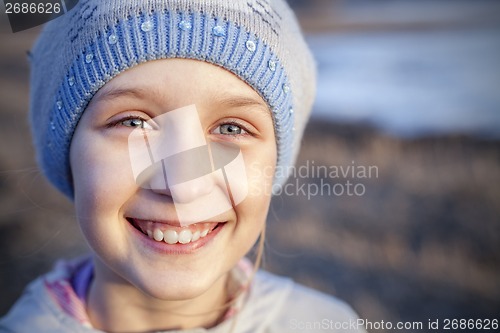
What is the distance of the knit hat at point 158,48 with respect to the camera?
2.91 ft

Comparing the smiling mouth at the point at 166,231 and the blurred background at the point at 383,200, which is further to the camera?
the blurred background at the point at 383,200

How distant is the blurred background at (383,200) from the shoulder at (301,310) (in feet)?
0.70

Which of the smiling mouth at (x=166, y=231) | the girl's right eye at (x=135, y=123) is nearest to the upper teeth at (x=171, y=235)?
the smiling mouth at (x=166, y=231)

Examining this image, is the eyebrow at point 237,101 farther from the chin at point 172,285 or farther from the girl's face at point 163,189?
the chin at point 172,285

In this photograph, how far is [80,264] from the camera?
122 cm

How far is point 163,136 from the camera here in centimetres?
88

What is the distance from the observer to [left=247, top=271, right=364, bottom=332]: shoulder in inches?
45.3

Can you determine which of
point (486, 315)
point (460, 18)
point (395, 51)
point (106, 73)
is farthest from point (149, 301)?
point (460, 18)

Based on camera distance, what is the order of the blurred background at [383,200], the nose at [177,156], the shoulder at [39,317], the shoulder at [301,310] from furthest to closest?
the blurred background at [383,200]
the shoulder at [301,310]
the shoulder at [39,317]
the nose at [177,156]

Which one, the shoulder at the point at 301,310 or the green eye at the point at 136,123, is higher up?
the green eye at the point at 136,123

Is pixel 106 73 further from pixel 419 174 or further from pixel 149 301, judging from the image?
pixel 419 174

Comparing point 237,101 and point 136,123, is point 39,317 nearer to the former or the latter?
point 136,123

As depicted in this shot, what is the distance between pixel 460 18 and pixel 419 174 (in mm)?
2489

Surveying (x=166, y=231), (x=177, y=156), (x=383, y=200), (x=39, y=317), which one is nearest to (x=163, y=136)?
(x=177, y=156)
